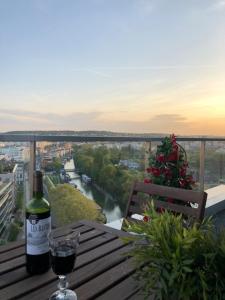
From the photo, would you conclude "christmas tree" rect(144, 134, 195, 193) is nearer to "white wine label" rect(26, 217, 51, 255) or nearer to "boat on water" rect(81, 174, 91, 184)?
"boat on water" rect(81, 174, 91, 184)

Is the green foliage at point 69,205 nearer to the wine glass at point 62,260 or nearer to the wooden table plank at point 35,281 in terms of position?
the wooden table plank at point 35,281

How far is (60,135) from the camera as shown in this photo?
2607 mm

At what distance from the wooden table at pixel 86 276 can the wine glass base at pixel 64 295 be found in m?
0.02

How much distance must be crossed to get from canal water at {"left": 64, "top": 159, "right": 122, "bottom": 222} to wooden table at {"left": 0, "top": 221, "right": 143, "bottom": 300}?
1.45m

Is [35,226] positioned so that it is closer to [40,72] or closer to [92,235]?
[92,235]

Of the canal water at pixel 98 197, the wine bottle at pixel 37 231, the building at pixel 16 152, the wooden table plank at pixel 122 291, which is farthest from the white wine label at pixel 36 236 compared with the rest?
the canal water at pixel 98 197

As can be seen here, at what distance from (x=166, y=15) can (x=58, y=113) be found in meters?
2.84

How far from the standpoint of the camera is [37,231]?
39.0 inches

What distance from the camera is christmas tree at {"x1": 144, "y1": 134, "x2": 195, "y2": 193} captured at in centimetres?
289

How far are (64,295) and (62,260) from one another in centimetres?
10

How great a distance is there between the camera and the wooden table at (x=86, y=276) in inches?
35.5

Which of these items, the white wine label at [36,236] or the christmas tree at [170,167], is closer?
the white wine label at [36,236]

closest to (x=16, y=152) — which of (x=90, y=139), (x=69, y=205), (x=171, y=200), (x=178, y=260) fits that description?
(x=69, y=205)

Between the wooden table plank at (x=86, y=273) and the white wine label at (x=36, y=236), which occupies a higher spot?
the white wine label at (x=36, y=236)
